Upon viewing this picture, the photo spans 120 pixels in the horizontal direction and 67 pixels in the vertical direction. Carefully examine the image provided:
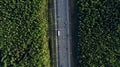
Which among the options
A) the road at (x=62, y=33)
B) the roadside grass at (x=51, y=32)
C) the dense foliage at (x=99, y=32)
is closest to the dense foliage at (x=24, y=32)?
the roadside grass at (x=51, y=32)

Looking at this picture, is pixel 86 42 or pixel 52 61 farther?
pixel 52 61

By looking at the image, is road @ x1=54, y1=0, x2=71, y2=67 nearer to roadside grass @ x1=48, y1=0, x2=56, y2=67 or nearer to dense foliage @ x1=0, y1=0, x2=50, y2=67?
roadside grass @ x1=48, y1=0, x2=56, y2=67

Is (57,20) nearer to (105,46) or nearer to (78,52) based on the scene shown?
(78,52)

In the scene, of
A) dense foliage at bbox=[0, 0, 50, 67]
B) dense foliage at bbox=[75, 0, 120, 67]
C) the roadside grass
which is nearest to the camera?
dense foliage at bbox=[75, 0, 120, 67]

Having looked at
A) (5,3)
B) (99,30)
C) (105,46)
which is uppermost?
(5,3)

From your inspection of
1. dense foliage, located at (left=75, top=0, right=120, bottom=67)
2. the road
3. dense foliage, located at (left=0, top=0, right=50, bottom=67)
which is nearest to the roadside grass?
the road

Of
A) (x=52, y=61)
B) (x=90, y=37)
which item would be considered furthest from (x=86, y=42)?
(x=52, y=61)
